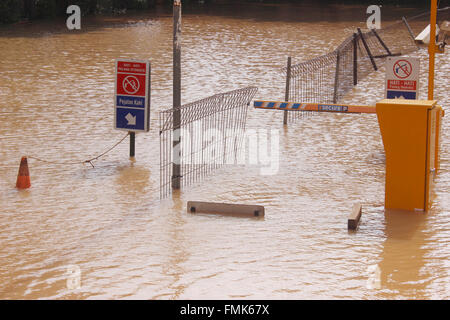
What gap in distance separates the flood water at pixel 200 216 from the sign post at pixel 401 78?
108 centimetres

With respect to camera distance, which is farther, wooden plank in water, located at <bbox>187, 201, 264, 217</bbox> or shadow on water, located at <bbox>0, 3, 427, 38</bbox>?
shadow on water, located at <bbox>0, 3, 427, 38</bbox>

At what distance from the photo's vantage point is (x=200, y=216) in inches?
423

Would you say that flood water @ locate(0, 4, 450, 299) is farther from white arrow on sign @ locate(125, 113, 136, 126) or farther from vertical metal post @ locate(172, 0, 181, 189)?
white arrow on sign @ locate(125, 113, 136, 126)

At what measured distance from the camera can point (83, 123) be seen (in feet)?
53.4

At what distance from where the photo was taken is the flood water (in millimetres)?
8477

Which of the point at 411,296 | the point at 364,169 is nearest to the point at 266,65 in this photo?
the point at 364,169

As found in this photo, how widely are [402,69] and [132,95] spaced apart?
4453mm

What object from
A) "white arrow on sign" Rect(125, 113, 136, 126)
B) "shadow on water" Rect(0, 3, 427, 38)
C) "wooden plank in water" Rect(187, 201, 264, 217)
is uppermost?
"shadow on water" Rect(0, 3, 427, 38)

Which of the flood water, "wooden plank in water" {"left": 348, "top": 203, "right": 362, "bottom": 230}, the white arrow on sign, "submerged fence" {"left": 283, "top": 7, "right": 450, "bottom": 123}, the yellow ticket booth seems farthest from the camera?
"submerged fence" {"left": 283, "top": 7, "right": 450, "bottom": 123}

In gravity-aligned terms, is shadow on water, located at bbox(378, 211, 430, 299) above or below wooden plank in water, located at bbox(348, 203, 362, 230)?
below

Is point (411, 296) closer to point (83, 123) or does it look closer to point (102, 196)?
point (102, 196)

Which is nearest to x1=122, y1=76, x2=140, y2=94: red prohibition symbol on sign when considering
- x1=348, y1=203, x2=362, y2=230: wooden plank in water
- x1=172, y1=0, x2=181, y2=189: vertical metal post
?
x1=172, y1=0, x2=181, y2=189: vertical metal post

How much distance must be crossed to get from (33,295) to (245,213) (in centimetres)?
343

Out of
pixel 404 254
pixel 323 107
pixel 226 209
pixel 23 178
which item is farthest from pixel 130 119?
pixel 404 254
